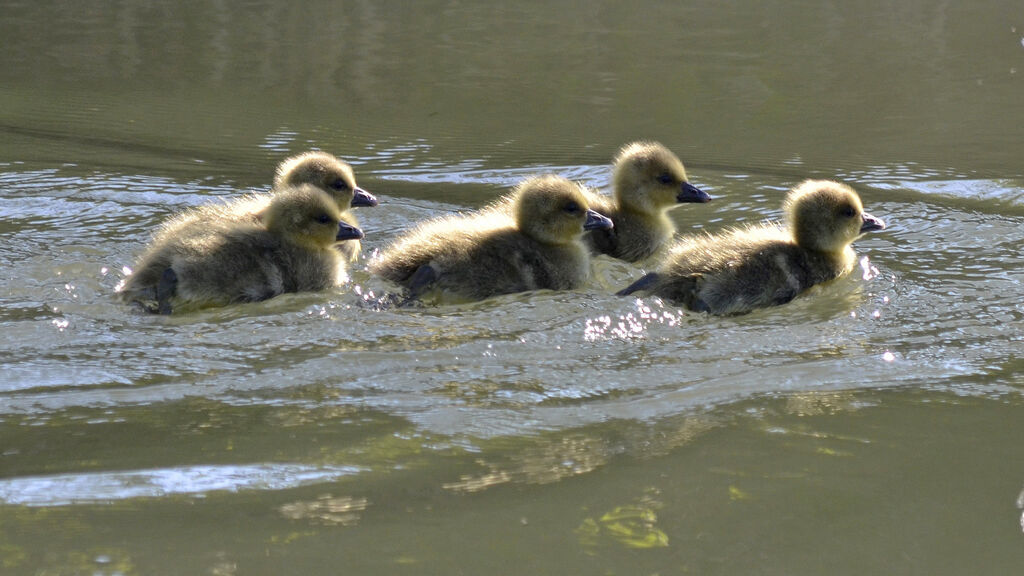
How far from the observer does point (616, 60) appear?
8781 mm

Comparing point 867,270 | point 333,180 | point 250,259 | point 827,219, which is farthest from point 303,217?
point 867,270

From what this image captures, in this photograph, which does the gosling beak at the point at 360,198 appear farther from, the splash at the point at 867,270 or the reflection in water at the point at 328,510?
the reflection in water at the point at 328,510

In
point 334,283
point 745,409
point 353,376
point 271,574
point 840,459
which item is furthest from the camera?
point 334,283

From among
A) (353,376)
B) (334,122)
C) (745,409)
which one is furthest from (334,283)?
(334,122)

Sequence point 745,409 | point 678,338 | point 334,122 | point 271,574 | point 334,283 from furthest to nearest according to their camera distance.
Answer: point 334,122 → point 334,283 → point 678,338 → point 745,409 → point 271,574

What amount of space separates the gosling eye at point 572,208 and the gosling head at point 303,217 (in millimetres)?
727

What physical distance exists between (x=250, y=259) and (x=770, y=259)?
174 cm

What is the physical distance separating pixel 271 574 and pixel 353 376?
3.78 feet

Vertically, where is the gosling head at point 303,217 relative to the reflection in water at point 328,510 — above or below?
above

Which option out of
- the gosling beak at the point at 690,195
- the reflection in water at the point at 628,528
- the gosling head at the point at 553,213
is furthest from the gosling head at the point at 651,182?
the reflection in water at the point at 628,528

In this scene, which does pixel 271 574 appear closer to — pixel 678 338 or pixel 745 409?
pixel 745 409

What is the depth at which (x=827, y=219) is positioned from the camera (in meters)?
4.69

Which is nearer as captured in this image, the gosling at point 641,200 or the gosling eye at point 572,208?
the gosling eye at point 572,208

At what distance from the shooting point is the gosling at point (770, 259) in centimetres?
438
